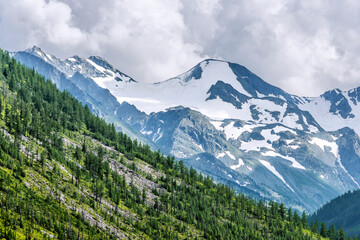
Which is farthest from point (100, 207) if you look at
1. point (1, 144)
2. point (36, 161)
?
point (1, 144)

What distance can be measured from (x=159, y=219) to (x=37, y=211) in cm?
6640

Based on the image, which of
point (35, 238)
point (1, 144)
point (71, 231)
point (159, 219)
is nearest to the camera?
point (35, 238)

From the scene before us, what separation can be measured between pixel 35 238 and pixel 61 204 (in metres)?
30.3

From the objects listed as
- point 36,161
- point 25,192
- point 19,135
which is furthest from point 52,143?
point 25,192

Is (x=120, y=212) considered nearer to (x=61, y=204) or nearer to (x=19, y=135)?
(x=61, y=204)

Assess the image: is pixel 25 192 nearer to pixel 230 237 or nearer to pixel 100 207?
pixel 100 207

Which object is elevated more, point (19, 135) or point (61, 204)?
point (19, 135)

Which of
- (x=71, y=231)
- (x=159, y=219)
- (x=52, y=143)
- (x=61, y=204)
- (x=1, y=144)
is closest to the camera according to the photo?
(x=71, y=231)

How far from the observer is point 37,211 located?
421 ft

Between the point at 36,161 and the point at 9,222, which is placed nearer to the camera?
the point at 9,222

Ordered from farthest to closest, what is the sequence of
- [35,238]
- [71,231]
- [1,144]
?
1. [1,144]
2. [71,231]
3. [35,238]

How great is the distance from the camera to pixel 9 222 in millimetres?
114875

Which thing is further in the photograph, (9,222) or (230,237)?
(230,237)

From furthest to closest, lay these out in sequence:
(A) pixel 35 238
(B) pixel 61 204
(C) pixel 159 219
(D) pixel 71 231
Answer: (C) pixel 159 219, (B) pixel 61 204, (D) pixel 71 231, (A) pixel 35 238
